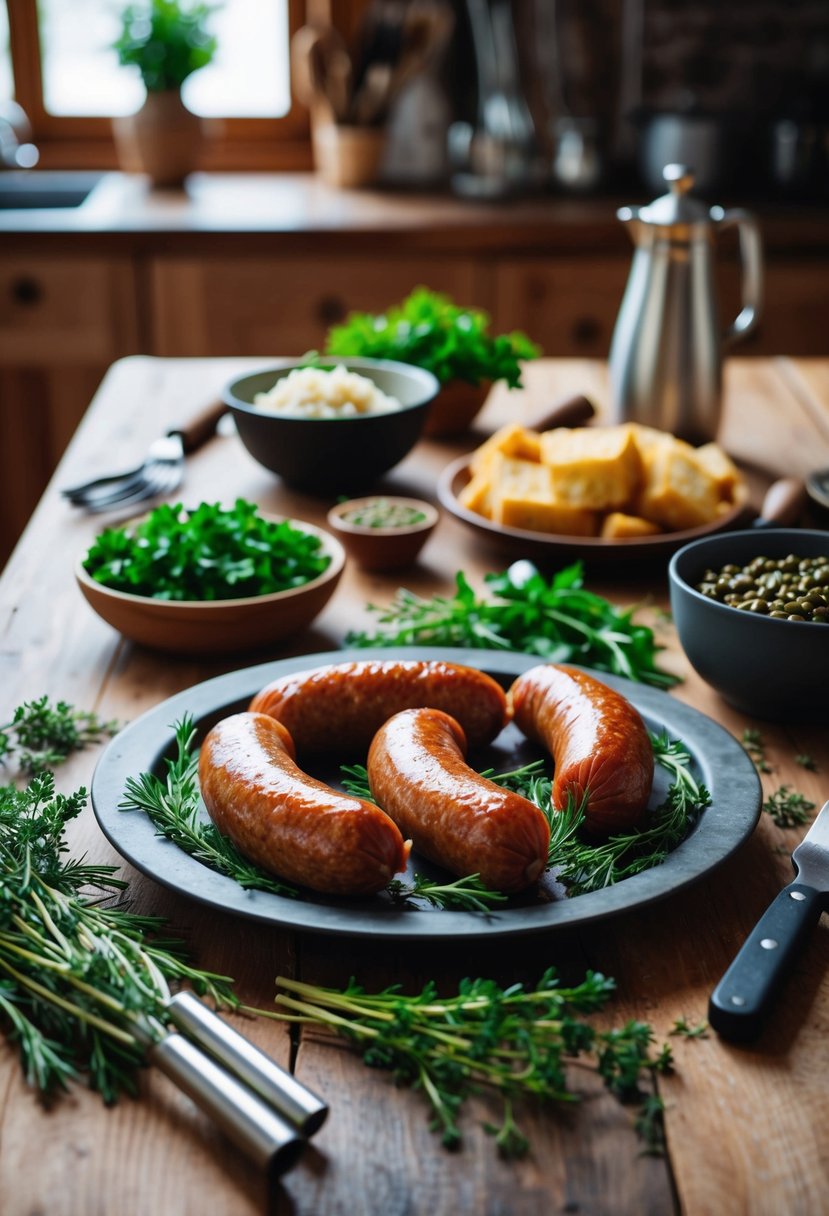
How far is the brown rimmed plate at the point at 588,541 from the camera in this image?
1644 mm

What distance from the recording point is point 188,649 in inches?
56.6

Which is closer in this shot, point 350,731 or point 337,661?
point 350,731

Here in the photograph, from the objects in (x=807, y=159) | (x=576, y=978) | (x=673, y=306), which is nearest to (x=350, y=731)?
(x=576, y=978)

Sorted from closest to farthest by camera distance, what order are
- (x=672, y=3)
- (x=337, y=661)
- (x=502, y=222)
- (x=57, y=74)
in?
(x=337, y=661) < (x=502, y=222) < (x=672, y=3) < (x=57, y=74)

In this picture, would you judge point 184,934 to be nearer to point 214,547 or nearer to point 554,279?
point 214,547

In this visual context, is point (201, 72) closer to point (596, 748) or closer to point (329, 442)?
point (329, 442)

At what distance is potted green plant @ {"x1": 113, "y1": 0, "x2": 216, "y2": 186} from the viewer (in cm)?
390

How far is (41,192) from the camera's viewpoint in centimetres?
418

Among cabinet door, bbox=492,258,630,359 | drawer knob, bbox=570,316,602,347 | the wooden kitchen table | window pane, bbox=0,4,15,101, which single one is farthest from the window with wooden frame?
the wooden kitchen table

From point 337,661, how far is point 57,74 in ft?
12.4

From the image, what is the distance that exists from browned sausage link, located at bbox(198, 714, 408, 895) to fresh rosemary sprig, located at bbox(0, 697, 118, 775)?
0.92 feet

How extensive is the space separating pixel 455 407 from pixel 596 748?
4.19 feet

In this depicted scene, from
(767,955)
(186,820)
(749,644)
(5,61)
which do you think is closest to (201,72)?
(5,61)

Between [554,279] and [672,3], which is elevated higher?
[672,3]
